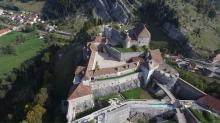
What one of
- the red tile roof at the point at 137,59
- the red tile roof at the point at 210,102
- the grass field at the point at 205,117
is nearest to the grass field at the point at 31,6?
the red tile roof at the point at 137,59

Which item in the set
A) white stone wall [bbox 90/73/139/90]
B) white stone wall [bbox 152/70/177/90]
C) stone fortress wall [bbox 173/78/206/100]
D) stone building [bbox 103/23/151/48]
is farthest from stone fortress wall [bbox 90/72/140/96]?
stone building [bbox 103/23/151/48]

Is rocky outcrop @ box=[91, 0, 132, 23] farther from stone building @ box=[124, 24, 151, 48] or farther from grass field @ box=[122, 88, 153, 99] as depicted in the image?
grass field @ box=[122, 88, 153, 99]

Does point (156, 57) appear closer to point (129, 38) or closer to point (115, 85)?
point (129, 38)

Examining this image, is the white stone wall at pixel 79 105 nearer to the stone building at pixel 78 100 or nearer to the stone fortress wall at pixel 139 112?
A: the stone building at pixel 78 100

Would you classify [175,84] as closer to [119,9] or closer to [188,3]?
[119,9]

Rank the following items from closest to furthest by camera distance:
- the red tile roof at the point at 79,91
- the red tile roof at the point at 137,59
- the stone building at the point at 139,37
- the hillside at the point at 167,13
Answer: the red tile roof at the point at 79,91 → the red tile roof at the point at 137,59 → the stone building at the point at 139,37 → the hillside at the point at 167,13

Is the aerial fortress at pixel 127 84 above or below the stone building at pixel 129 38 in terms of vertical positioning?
below

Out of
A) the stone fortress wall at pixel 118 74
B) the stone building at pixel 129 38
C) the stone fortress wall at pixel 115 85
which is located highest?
the stone building at pixel 129 38
